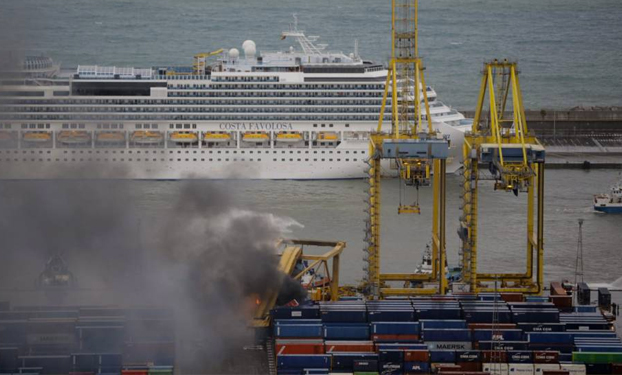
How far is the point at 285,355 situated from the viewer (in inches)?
1267

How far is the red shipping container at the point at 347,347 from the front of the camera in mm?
32594

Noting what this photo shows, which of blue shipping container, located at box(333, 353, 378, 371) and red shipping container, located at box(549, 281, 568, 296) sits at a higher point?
red shipping container, located at box(549, 281, 568, 296)

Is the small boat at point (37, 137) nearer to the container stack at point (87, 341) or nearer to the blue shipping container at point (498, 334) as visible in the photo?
the container stack at point (87, 341)

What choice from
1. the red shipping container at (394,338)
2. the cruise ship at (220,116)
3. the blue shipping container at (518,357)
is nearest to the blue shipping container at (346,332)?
the red shipping container at (394,338)

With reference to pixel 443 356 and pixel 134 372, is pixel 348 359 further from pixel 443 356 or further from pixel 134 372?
pixel 134 372

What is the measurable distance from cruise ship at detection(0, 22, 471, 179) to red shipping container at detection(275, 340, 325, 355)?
18.9m

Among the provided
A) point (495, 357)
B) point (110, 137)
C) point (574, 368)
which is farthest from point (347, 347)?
point (110, 137)

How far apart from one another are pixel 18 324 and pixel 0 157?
1702cm

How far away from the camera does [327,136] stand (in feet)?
173

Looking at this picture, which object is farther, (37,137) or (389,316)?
(37,137)

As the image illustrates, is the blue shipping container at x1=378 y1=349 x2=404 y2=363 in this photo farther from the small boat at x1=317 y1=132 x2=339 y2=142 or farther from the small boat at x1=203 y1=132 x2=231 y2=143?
the small boat at x1=203 y1=132 x2=231 y2=143

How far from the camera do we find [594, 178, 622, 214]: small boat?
45344 millimetres

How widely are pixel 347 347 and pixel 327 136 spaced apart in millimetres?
20301

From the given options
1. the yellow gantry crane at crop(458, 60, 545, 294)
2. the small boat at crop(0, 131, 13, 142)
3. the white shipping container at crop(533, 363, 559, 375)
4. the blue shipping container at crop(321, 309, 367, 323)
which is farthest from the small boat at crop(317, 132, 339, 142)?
the white shipping container at crop(533, 363, 559, 375)
